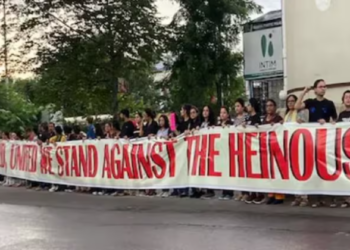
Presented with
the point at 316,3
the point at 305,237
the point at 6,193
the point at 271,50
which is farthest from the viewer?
the point at 271,50

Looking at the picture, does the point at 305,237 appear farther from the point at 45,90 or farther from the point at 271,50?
the point at 45,90

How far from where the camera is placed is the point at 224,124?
12109mm

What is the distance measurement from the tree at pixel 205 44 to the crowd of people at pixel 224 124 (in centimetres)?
556

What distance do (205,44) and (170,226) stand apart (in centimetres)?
1293

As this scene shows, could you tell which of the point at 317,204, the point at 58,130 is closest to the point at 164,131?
the point at 317,204

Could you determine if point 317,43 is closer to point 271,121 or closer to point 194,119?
point 194,119

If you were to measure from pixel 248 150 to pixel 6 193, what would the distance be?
276 inches

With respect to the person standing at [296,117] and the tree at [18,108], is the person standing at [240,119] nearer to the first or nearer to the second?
the person standing at [296,117]

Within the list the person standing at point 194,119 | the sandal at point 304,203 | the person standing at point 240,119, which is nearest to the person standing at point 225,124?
the person standing at point 240,119

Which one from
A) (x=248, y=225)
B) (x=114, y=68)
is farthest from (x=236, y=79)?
(x=248, y=225)

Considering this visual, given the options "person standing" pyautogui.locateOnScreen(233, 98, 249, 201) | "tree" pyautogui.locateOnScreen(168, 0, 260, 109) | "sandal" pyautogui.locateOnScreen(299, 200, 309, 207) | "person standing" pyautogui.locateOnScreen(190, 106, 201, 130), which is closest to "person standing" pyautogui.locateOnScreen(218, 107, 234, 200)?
"person standing" pyautogui.locateOnScreen(233, 98, 249, 201)

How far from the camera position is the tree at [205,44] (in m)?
21.2

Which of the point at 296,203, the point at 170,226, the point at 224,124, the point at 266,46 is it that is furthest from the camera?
the point at 266,46

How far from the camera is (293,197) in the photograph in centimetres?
1132
